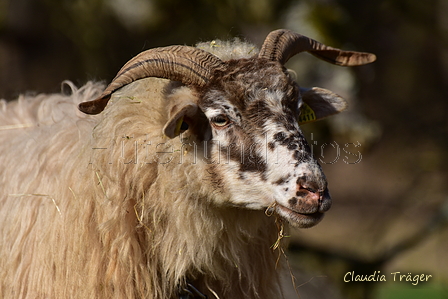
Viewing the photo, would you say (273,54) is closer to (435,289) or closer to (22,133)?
(22,133)

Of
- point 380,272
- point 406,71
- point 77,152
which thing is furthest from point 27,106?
point 406,71

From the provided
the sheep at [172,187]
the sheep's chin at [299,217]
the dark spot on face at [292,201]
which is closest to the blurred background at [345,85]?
the sheep at [172,187]

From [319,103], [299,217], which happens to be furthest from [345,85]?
[299,217]

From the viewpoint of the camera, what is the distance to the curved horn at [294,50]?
2934 mm

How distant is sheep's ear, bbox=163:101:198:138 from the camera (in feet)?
8.30

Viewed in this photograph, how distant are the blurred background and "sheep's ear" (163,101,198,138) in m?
4.88

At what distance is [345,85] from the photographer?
8375mm

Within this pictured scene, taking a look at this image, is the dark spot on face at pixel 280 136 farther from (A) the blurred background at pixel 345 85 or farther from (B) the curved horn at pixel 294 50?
(A) the blurred background at pixel 345 85

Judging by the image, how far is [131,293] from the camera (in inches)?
111

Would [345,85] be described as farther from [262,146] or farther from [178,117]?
[178,117]

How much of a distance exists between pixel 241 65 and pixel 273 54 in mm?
260

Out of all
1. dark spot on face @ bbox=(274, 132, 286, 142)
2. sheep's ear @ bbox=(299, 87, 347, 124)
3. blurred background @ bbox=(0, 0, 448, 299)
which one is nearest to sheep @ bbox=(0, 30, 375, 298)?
dark spot on face @ bbox=(274, 132, 286, 142)

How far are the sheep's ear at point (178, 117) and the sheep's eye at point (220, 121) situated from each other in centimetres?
11

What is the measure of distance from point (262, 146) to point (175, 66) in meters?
0.63
